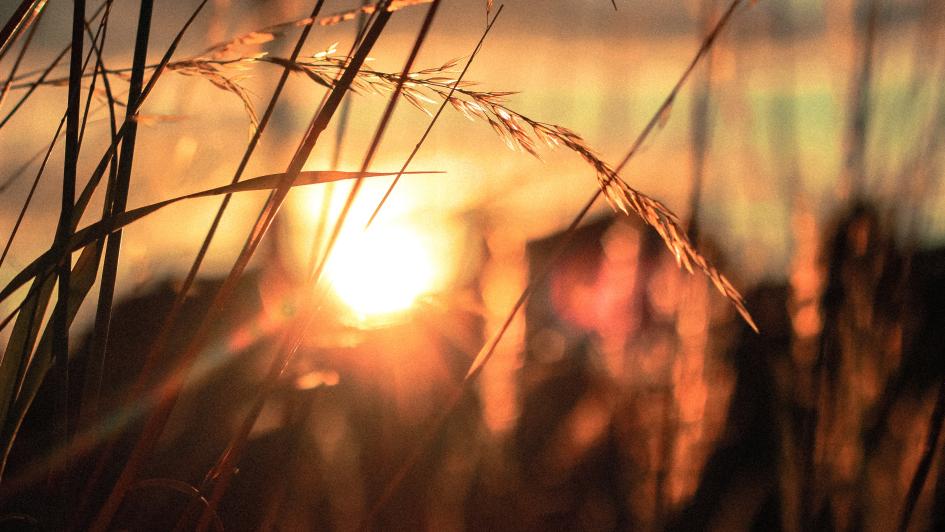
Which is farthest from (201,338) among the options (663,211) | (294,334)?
(663,211)

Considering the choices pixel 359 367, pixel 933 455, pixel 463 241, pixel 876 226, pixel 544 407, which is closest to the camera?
pixel 933 455

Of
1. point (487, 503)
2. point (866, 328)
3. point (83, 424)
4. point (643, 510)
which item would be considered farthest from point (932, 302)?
point (83, 424)

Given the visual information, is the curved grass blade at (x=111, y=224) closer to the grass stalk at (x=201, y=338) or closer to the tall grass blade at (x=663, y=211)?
the grass stalk at (x=201, y=338)

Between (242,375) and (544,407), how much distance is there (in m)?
1.26

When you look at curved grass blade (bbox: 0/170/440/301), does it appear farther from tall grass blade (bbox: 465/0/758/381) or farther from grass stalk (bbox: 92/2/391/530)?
tall grass blade (bbox: 465/0/758/381)

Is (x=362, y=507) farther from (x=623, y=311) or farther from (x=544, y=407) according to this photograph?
(x=544, y=407)

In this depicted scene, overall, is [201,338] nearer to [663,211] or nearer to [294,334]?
[294,334]

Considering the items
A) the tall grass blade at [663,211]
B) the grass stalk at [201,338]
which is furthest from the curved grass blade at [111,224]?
the tall grass blade at [663,211]

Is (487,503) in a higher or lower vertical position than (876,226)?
lower

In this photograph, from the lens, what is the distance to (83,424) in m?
0.72

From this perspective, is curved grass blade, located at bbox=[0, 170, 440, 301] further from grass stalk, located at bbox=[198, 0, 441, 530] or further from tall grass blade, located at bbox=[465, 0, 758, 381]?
tall grass blade, located at bbox=[465, 0, 758, 381]

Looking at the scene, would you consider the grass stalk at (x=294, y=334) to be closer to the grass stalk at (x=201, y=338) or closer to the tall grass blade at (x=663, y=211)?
the grass stalk at (x=201, y=338)

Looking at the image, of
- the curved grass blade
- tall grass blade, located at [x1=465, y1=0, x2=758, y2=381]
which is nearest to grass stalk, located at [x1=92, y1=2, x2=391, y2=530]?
the curved grass blade

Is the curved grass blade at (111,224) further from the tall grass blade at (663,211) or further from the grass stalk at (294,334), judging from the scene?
the tall grass blade at (663,211)
